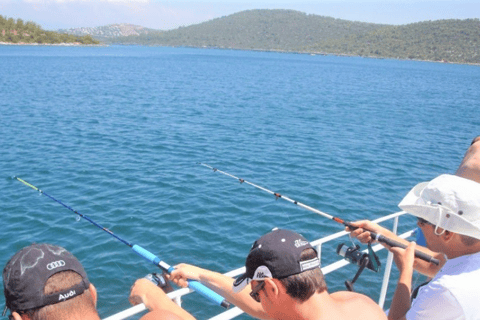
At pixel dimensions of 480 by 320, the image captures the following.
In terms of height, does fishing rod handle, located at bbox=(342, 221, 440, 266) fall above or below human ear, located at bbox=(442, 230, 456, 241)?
below

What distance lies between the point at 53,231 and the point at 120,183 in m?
3.77

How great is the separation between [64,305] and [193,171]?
14854 millimetres

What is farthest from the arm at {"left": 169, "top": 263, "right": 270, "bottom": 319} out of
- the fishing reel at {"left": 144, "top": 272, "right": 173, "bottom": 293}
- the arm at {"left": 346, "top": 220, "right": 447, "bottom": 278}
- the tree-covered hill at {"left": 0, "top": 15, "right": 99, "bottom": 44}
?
the tree-covered hill at {"left": 0, "top": 15, "right": 99, "bottom": 44}

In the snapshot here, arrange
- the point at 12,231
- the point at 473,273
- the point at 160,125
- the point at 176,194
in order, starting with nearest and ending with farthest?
the point at 473,273 → the point at 12,231 → the point at 176,194 → the point at 160,125

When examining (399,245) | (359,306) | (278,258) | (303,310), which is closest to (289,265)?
(278,258)

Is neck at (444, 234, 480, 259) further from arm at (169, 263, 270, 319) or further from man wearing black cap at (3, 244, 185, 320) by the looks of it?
man wearing black cap at (3, 244, 185, 320)

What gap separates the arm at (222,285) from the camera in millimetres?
2758

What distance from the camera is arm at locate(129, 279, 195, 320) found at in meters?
2.52

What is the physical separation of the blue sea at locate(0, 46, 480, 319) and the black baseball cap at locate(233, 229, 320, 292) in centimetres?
654

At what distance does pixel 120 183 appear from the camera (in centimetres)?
1473

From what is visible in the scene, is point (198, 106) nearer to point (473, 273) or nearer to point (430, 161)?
point (430, 161)

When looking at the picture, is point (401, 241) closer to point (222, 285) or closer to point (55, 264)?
point (222, 285)

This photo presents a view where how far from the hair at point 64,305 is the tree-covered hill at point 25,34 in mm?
185829

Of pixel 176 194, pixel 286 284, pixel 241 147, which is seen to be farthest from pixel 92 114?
pixel 286 284
